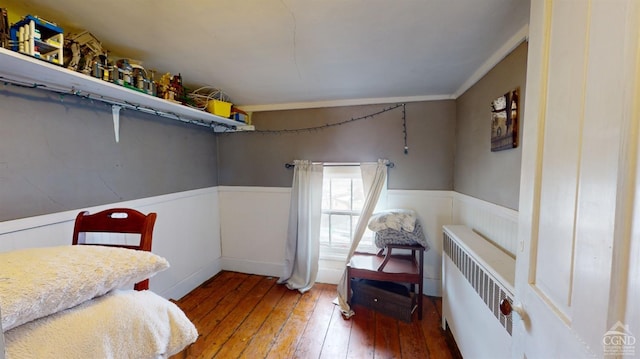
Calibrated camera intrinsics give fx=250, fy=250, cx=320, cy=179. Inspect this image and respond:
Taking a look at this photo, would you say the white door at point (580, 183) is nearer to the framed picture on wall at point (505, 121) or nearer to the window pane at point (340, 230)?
the framed picture on wall at point (505, 121)

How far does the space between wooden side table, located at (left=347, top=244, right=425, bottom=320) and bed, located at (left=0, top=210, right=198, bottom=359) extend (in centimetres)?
149

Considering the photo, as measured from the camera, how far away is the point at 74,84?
4.48ft

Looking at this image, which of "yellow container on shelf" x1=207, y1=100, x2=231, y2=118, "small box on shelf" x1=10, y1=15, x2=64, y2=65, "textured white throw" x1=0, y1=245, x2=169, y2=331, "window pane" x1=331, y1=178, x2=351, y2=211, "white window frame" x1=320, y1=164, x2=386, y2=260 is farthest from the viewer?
"window pane" x1=331, y1=178, x2=351, y2=211

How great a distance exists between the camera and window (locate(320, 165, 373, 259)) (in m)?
2.67

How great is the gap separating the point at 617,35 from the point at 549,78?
246 mm

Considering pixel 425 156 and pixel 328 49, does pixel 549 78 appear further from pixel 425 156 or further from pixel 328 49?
pixel 425 156

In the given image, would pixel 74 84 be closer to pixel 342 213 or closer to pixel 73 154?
pixel 73 154

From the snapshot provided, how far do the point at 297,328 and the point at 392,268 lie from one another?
36.5 inches

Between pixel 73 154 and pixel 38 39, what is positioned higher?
pixel 38 39

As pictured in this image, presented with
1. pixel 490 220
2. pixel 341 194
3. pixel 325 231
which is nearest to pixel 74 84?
pixel 341 194

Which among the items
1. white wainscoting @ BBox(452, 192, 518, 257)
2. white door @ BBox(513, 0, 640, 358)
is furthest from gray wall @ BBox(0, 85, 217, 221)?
white wainscoting @ BBox(452, 192, 518, 257)

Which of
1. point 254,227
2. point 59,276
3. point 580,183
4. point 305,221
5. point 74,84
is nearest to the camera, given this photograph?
point 580,183

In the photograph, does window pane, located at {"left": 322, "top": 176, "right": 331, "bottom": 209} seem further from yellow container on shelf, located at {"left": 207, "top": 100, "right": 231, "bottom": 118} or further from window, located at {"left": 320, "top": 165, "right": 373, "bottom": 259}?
yellow container on shelf, located at {"left": 207, "top": 100, "right": 231, "bottom": 118}

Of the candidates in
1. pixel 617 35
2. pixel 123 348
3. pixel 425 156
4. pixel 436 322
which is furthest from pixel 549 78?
pixel 436 322
